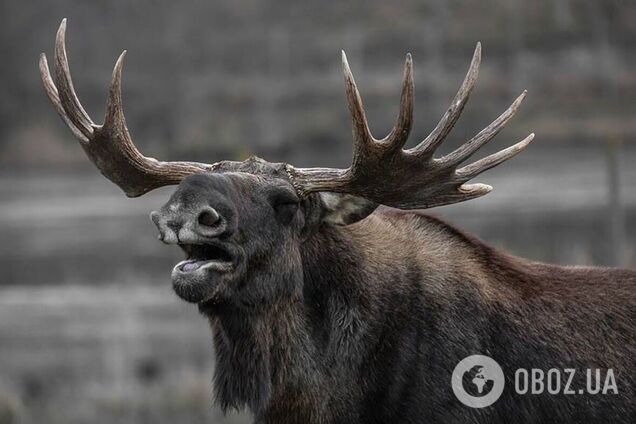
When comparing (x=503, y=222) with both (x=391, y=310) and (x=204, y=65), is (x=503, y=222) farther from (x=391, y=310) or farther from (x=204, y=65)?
(x=204, y=65)

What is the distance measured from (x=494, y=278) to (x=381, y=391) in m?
0.85

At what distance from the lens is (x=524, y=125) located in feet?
83.8

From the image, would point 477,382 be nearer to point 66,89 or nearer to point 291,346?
point 291,346

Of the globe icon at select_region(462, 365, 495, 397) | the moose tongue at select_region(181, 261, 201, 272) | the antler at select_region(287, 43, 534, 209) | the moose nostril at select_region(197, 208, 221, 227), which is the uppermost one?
the antler at select_region(287, 43, 534, 209)

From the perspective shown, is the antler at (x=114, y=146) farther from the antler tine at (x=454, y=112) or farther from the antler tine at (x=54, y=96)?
the antler tine at (x=454, y=112)

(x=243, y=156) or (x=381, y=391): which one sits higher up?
(x=243, y=156)

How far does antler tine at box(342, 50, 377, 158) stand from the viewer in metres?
6.44

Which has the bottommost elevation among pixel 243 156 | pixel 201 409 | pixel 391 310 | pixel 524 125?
pixel 201 409

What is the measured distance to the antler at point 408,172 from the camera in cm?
670

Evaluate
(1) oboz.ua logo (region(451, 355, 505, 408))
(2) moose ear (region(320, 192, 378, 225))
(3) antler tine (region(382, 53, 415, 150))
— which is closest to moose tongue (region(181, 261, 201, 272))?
(2) moose ear (region(320, 192, 378, 225))

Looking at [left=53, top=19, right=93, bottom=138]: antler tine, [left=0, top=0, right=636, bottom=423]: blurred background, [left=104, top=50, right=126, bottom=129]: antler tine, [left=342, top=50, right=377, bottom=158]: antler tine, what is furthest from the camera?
[left=0, top=0, right=636, bottom=423]: blurred background

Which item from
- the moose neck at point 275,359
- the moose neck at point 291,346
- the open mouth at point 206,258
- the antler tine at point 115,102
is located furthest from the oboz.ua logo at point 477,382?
the antler tine at point 115,102

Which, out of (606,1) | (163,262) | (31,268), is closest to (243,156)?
(163,262)

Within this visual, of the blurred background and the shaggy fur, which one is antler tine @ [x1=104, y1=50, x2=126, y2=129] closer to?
the shaggy fur
